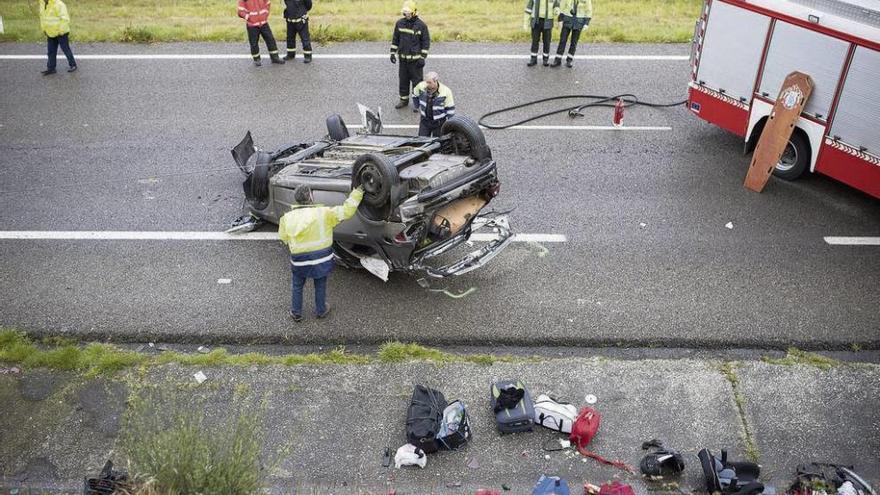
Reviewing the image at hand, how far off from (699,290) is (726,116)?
3933 millimetres

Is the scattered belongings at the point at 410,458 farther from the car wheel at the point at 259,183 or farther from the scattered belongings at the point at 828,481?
the car wheel at the point at 259,183

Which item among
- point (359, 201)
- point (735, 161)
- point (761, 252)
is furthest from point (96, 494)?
point (735, 161)

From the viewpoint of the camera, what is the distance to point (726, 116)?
11.8m

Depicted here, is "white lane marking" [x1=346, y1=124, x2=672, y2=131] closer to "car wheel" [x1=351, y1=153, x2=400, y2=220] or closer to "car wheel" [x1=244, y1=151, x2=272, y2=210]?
"car wheel" [x1=244, y1=151, x2=272, y2=210]

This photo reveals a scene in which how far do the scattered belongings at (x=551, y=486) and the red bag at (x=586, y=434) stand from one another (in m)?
0.59

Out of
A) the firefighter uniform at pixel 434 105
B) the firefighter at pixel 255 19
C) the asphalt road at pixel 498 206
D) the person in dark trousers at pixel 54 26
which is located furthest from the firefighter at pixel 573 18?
the person in dark trousers at pixel 54 26

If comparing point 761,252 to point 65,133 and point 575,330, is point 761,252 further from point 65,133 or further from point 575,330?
point 65,133

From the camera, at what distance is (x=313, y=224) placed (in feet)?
26.1

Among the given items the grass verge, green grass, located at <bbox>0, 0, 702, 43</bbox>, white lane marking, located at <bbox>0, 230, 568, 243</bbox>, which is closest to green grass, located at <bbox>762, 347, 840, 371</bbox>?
the grass verge

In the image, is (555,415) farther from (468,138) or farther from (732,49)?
(732,49)

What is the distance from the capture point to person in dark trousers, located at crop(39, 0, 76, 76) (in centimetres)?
1405

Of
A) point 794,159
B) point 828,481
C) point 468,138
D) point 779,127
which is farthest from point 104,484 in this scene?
point 794,159

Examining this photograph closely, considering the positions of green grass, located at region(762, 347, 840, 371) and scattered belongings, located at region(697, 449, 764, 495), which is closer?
scattered belongings, located at region(697, 449, 764, 495)

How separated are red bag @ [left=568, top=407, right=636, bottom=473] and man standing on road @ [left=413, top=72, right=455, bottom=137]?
515 centimetres
